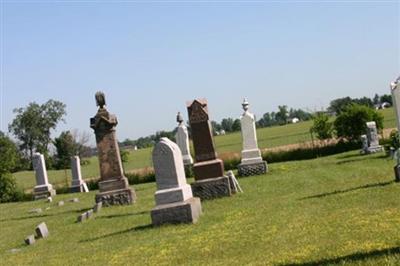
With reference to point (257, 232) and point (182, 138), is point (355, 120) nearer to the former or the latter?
point (182, 138)

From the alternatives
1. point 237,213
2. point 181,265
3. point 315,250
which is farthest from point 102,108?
point 315,250

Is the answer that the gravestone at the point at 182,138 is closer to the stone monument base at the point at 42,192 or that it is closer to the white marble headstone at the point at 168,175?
the stone monument base at the point at 42,192

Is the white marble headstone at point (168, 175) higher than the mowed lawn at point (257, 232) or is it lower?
higher

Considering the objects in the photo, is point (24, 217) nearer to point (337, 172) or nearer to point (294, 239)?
point (337, 172)

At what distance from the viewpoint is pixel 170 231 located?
1168 cm

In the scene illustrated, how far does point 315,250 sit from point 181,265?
206 centimetres

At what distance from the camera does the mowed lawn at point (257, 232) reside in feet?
25.2

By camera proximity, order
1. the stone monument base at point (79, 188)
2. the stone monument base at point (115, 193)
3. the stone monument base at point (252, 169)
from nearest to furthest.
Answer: the stone monument base at point (115, 193) < the stone monument base at point (252, 169) < the stone monument base at point (79, 188)

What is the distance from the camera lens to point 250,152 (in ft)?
78.8

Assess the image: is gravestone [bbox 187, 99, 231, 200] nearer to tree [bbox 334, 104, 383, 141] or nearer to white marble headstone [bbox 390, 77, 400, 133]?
white marble headstone [bbox 390, 77, 400, 133]

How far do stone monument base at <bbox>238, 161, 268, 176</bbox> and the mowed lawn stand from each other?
17.5ft

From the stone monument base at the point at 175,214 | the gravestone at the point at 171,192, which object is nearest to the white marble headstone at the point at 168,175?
the gravestone at the point at 171,192

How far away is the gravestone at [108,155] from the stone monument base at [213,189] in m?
3.86

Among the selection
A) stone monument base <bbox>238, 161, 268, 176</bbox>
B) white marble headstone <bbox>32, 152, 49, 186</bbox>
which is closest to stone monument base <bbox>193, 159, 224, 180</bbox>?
stone monument base <bbox>238, 161, 268, 176</bbox>
